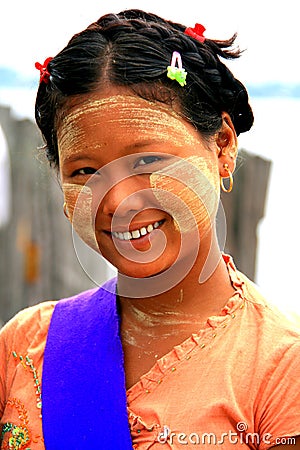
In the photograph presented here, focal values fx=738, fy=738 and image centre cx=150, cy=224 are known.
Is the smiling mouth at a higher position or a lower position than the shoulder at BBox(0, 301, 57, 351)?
higher

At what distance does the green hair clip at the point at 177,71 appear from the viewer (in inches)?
68.4

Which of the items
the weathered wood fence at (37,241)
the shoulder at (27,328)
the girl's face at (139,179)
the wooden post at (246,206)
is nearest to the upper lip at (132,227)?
the girl's face at (139,179)

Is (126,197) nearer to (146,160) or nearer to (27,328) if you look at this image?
(146,160)

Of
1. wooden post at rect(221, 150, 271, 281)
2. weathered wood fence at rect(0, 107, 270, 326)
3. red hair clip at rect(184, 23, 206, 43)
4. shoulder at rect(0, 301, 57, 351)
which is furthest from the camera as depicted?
weathered wood fence at rect(0, 107, 270, 326)

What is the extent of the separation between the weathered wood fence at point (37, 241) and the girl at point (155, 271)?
5.87ft

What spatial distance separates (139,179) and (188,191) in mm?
129

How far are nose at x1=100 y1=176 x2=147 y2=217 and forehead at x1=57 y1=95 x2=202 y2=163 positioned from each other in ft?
0.31

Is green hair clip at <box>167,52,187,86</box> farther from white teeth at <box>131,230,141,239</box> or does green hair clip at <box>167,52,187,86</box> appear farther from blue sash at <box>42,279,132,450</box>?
blue sash at <box>42,279,132,450</box>

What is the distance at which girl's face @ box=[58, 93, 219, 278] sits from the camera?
5.66ft

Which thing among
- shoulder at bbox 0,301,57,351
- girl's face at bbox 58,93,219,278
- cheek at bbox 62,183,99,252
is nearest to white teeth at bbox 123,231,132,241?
girl's face at bbox 58,93,219,278

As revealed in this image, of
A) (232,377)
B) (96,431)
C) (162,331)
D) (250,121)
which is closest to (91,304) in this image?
(162,331)

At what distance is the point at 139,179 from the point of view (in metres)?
1.73

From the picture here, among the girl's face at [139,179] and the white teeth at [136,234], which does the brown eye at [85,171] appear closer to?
the girl's face at [139,179]

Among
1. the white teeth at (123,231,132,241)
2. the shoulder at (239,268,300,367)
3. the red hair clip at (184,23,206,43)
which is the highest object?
the red hair clip at (184,23,206,43)
